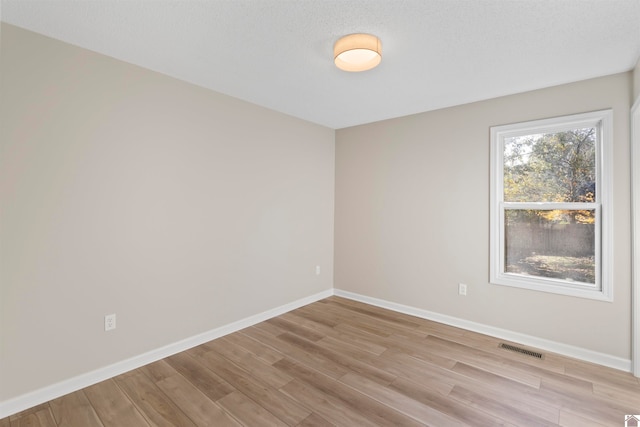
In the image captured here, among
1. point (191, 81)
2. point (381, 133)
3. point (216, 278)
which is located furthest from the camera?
point (381, 133)

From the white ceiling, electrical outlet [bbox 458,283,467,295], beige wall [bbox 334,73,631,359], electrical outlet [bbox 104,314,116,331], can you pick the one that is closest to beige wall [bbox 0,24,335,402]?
electrical outlet [bbox 104,314,116,331]

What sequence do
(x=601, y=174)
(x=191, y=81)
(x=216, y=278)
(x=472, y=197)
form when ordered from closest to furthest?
(x=601, y=174), (x=191, y=81), (x=216, y=278), (x=472, y=197)

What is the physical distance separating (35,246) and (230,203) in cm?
158

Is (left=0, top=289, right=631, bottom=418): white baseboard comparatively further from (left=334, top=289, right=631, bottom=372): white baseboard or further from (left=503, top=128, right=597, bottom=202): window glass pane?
(left=503, top=128, right=597, bottom=202): window glass pane

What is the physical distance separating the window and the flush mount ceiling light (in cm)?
182

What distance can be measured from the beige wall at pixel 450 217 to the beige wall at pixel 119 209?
4.09 ft

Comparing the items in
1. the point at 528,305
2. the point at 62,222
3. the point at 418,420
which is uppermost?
the point at 62,222

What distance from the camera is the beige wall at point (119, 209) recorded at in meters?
2.02

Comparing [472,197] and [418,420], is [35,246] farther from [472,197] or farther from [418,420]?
[472,197]

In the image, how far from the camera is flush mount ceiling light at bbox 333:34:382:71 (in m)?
2.03

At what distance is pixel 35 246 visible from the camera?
6.82ft

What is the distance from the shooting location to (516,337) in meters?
3.05

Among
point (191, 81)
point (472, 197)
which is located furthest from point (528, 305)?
point (191, 81)

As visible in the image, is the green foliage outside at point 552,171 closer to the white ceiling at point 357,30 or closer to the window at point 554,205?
the window at point 554,205
